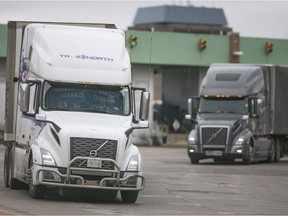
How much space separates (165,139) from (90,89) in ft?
153

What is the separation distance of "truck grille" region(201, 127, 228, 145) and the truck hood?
1787 centimetres

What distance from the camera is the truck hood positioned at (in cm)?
1898

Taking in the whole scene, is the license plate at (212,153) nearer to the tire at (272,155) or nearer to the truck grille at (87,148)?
the tire at (272,155)

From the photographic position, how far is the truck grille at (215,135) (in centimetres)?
3762

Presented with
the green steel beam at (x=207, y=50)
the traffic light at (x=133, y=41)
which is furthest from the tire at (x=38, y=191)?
the green steel beam at (x=207, y=50)

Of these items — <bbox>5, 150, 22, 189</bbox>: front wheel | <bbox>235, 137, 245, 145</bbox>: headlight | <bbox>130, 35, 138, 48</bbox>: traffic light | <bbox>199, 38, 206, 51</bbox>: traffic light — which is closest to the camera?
<bbox>5, 150, 22, 189</bbox>: front wheel

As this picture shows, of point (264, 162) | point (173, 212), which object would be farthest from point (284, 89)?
point (173, 212)

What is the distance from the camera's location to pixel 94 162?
61.8 ft

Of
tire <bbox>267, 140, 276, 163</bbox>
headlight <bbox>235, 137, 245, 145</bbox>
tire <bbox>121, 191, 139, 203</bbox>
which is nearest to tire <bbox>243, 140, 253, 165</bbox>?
headlight <bbox>235, 137, 245, 145</bbox>

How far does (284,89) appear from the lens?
41.8 m

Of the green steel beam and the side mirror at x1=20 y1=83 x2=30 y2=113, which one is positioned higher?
the green steel beam

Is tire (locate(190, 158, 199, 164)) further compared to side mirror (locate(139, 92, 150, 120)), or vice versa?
tire (locate(190, 158, 199, 164))

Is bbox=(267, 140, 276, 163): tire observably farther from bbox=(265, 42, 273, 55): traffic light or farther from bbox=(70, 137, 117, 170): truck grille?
bbox=(265, 42, 273, 55): traffic light

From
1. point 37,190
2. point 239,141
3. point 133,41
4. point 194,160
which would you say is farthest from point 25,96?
point 133,41
